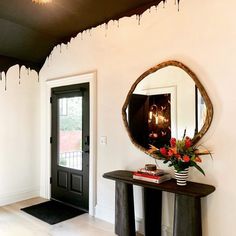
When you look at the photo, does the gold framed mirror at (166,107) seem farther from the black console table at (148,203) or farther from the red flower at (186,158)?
the black console table at (148,203)

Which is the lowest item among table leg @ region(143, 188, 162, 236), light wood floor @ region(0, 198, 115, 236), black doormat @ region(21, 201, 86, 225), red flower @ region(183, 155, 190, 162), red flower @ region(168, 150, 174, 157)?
light wood floor @ region(0, 198, 115, 236)

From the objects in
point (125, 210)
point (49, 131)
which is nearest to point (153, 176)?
point (125, 210)

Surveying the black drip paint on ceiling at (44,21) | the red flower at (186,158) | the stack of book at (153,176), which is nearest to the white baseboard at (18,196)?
the black drip paint on ceiling at (44,21)

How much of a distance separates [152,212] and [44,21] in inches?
118

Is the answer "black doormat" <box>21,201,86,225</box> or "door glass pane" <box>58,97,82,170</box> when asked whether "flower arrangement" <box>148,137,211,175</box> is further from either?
"black doormat" <box>21,201,86,225</box>

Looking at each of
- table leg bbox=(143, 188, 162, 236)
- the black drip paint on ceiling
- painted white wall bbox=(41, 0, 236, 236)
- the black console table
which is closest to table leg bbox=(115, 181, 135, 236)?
the black console table

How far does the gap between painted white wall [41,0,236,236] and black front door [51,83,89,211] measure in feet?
1.08

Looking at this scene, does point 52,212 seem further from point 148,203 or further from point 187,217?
point 187,217

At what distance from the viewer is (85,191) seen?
3.81m

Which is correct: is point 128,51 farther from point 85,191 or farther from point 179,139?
point 85,191

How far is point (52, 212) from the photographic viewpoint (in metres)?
3.74

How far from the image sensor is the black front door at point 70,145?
3820 millimetres

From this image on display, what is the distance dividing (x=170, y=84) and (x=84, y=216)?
7.46 feet

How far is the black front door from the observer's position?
12.5ft
